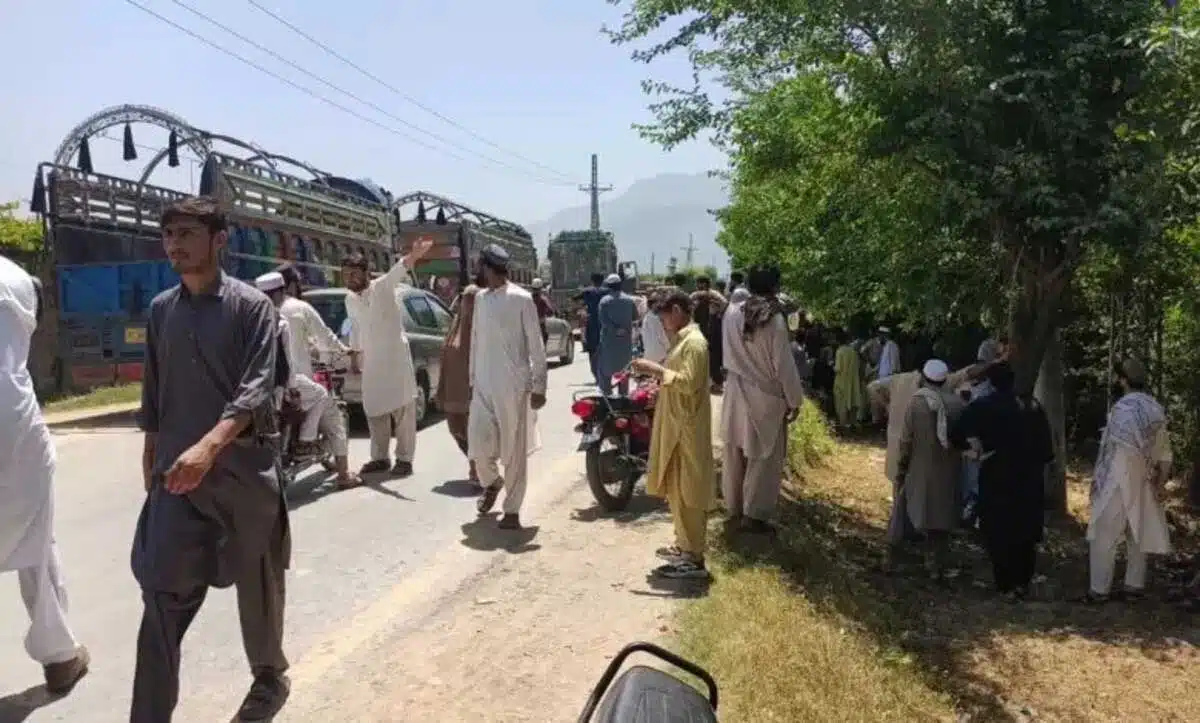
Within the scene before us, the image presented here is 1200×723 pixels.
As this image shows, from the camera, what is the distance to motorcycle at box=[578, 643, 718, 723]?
1786mm

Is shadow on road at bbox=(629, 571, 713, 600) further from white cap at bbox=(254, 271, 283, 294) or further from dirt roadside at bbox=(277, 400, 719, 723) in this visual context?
white cap at bbox=(254, 271, 283, 294)

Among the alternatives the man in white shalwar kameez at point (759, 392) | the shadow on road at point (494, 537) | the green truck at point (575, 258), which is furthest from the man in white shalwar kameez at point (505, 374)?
the green truck at point (575, 258)

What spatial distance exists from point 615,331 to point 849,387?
233 inches

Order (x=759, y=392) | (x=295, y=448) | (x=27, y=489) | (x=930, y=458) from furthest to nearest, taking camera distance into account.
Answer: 1. (x=930, y=458)
2. (x=295, y=448)
3. (x=759, y=392)
4. (x=27, y=489)

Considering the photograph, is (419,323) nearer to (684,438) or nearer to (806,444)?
(806,444)

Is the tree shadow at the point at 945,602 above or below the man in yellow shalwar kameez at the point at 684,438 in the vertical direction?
below

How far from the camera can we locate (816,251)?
395 inches

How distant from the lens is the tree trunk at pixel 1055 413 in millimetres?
10609

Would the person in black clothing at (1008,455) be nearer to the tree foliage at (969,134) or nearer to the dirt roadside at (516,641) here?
the tree foliage at (969,134)

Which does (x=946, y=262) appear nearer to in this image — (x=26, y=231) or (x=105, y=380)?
(x=105, y=380)

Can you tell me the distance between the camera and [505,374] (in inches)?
264

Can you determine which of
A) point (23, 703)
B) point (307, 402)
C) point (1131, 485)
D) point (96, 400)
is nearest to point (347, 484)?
point (307, 402)

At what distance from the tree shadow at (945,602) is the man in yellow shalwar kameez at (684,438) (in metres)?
0.63

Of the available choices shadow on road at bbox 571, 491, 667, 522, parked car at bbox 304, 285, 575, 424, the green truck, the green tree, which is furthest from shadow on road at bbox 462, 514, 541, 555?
the green truck
